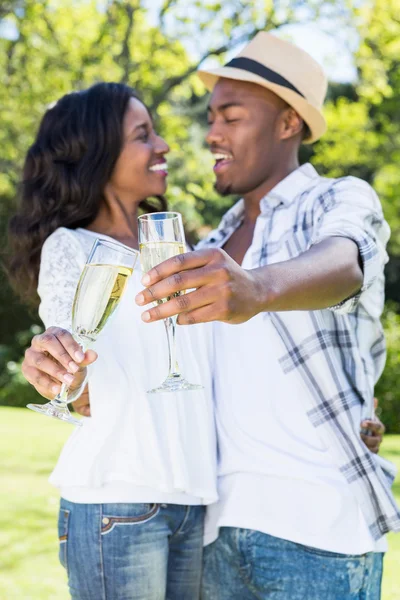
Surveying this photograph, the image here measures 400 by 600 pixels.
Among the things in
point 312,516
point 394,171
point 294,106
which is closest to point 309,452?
point 312,516

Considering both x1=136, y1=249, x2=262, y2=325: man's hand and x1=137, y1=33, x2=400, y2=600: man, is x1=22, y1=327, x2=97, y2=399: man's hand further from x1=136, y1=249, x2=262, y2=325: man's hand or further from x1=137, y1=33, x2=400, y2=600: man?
x1=137, y1=33, x2=400, y2=600: man

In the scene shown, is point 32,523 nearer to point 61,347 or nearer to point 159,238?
point 61,347

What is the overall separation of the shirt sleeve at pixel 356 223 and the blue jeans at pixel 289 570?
3.06ft

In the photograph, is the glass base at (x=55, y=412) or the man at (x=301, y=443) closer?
the glass base at (x=55, y=412)

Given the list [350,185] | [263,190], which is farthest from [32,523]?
[350,185]

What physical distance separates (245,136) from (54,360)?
1682 mm

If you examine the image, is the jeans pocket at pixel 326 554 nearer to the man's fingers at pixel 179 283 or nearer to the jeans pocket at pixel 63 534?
the jeans pocket at pixel 63 534

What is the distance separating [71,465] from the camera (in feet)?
9.11

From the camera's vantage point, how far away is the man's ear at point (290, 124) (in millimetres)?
3654

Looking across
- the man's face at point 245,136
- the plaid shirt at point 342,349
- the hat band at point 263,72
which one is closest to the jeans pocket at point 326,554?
the plaid shirt at point 342,349

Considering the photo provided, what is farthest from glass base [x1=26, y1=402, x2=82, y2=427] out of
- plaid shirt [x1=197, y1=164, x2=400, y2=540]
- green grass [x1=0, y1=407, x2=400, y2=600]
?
green grass [x1=0, y1=407, x2=400, y2=600]

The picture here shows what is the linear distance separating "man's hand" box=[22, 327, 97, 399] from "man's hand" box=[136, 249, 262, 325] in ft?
1.44

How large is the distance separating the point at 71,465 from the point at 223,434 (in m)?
0.56

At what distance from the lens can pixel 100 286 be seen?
215cm
